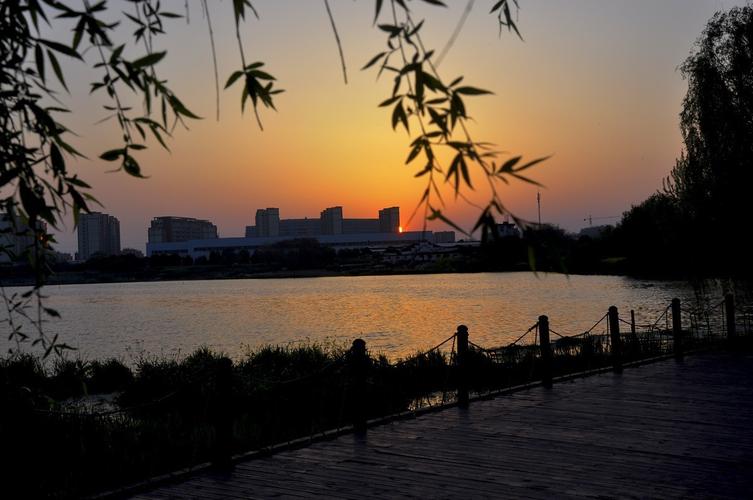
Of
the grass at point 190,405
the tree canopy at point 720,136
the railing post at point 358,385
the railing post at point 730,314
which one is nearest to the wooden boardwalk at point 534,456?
the railing post at point 358,385

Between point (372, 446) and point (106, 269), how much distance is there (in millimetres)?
167526

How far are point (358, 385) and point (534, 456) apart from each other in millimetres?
2575

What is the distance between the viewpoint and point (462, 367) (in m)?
11.4

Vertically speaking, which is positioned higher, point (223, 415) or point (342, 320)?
point (223, 415)

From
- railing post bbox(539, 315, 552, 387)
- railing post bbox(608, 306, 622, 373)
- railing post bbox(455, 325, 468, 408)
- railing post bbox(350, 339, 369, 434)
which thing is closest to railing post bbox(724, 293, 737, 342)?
railing post bbox(608, 306, 622, 373)

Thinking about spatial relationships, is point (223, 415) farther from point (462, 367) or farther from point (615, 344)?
point (615, 344)

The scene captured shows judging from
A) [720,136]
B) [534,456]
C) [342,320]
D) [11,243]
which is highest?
[720,136]

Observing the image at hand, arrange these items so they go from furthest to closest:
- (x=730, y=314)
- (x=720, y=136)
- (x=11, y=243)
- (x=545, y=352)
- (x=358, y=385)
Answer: (x=720, y=136)
(x=730, y=314)
(x=545, y=352)
(x=358, y=385)
(x=11, y=243)

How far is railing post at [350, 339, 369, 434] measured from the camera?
988 cm

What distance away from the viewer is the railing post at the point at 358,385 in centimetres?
988

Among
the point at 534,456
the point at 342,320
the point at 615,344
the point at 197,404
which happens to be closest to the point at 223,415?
the point at 534,456

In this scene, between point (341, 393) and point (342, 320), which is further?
point (342, 320)

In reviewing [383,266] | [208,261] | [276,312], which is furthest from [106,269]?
[276,312]

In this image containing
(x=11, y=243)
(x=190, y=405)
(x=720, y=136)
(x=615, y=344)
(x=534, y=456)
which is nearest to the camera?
(x=11, y=243)
